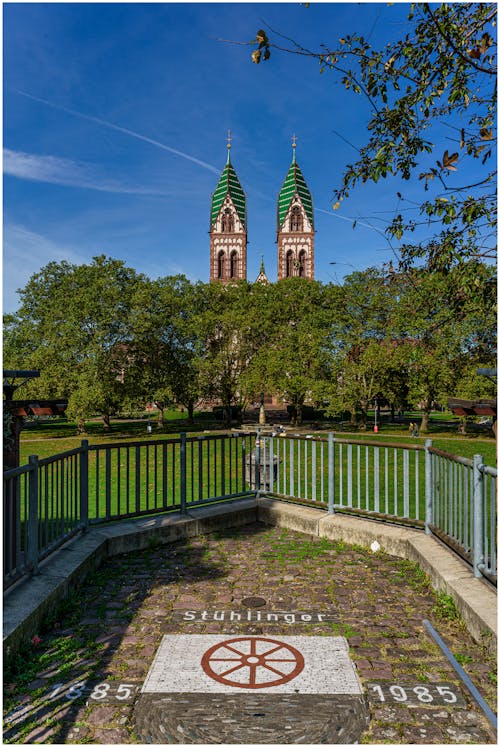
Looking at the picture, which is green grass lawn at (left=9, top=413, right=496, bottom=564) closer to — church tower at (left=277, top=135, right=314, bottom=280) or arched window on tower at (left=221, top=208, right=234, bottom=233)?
church tower at (left=277, top=135, right=314, bottom=280)

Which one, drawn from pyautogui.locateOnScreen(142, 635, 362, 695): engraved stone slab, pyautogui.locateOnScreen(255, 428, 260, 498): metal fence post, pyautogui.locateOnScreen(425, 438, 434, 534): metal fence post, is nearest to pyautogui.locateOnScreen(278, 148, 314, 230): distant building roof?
pyautogui.locateOnScreen(255, 428, 260, 498): metal fence post

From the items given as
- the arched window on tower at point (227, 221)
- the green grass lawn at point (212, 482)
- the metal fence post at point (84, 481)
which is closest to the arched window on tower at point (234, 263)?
the arched window on tower at point (227, 221)

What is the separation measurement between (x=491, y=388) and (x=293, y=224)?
75605mm

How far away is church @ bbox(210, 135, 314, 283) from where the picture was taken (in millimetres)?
99125

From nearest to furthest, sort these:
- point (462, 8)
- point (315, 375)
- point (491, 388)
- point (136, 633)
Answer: point (136, 633) < point (462, 8) < point (491, 388) < point (315, 375)

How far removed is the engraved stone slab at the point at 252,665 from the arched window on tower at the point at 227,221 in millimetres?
99461

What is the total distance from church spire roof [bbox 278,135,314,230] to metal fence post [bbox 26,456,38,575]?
334 feet

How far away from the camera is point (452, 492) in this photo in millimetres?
5590

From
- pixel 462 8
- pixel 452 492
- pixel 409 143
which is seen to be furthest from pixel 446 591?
pixel 462 8

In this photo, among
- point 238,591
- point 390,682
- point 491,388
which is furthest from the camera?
point 491,388

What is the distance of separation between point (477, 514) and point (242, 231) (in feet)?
321

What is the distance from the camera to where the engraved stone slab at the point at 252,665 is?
359 cm

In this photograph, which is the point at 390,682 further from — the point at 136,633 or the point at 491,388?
the point at 491,388

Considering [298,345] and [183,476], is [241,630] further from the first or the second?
[298,345]
